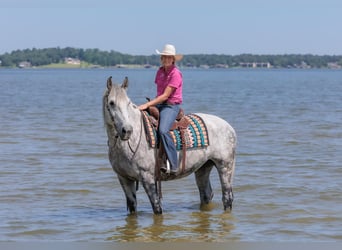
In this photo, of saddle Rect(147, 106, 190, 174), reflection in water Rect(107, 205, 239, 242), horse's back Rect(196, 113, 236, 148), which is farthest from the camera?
horse's back Rect(196, 113, 236, 148)

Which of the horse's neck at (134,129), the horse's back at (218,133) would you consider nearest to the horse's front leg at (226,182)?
the horse's back at (218,133)

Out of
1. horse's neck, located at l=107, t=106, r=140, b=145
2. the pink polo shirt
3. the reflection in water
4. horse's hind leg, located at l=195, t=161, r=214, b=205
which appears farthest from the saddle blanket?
the reflection in water

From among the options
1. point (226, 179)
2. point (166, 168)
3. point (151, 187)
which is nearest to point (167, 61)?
point (166, 168)

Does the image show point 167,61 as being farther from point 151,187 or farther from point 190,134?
point 151,187

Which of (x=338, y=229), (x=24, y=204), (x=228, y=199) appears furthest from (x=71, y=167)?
A: (x=338, y=229)

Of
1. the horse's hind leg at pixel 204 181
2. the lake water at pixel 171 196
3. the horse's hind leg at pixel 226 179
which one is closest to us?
the lake water at pixel 171 196

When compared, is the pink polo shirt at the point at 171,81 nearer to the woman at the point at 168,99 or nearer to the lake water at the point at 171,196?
the woman at the point at 168,99

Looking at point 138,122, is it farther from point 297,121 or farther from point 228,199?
point 297,121

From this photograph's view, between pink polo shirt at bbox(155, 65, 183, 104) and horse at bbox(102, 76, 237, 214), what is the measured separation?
1.54ft

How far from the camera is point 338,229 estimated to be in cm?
1030

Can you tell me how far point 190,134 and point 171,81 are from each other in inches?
31.6

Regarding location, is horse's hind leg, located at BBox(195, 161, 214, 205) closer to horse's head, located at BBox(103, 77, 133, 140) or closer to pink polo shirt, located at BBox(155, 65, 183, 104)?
pink polo shirt, located at BBox(155, 65, 183, 104)

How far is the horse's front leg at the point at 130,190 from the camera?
10.5m

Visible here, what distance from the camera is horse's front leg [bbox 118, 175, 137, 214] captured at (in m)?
Result: 10.5
